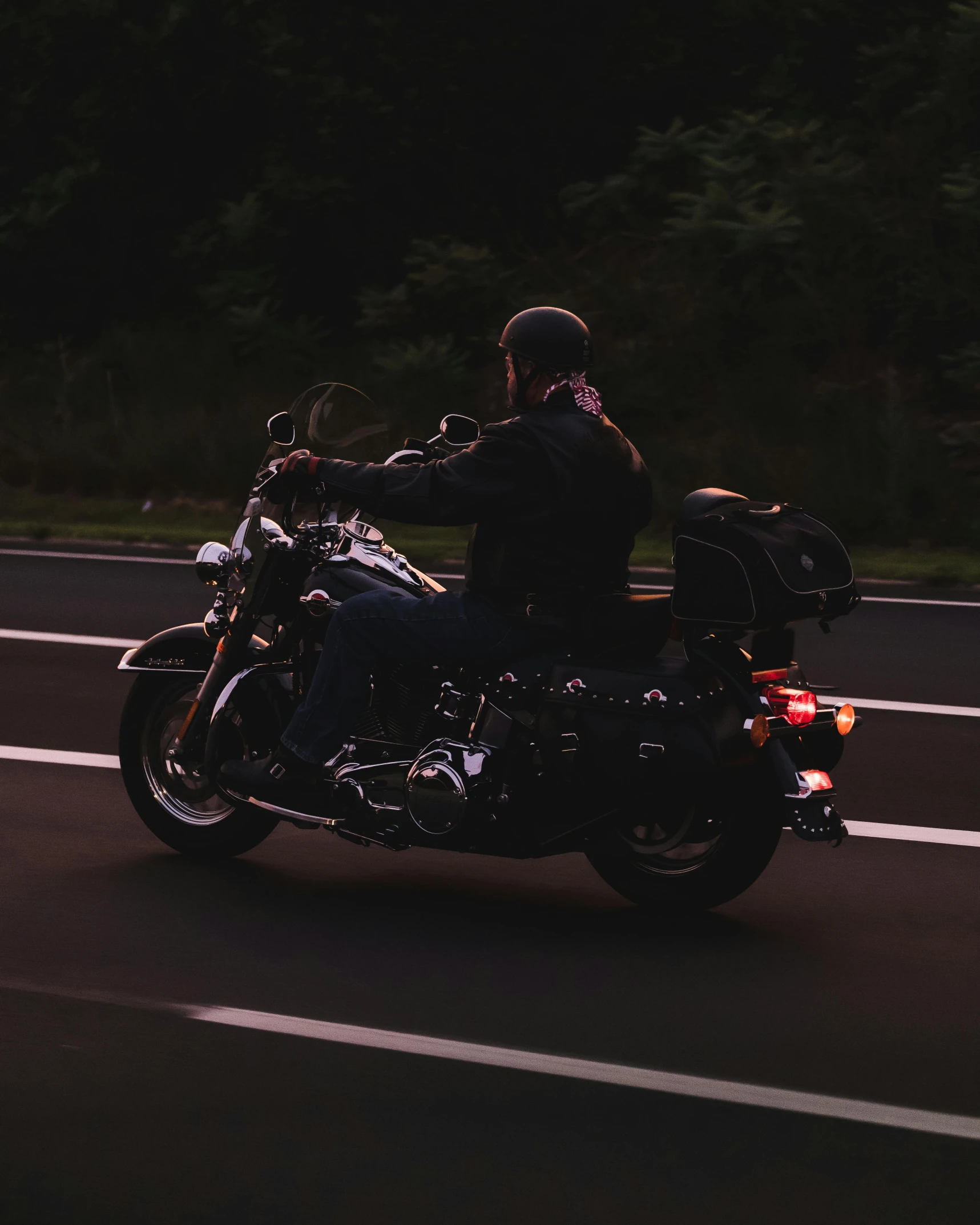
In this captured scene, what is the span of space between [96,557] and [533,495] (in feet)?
37.1

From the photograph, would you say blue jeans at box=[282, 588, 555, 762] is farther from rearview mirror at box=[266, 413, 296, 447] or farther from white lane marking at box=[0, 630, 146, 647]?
white lane marking at box=[0, 630, 146, 647]

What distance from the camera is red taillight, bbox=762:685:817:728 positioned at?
6168 mm

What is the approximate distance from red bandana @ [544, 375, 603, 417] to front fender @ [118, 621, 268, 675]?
56.3 inches

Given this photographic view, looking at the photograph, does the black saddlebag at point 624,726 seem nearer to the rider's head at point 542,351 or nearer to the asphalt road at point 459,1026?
the asphalt road at point 459,1026

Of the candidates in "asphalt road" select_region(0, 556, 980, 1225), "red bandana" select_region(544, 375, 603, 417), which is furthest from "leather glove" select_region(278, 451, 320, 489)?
"asphalt road" select_region(0, 556, 980, 1225)

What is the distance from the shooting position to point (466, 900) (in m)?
6.77

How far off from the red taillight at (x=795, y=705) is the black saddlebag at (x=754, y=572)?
0.21m

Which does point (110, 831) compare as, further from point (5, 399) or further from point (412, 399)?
point (5, 399)

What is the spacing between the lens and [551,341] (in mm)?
6332

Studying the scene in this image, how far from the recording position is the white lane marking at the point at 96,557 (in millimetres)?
16781

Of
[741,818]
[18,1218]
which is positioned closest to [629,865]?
[741,818]

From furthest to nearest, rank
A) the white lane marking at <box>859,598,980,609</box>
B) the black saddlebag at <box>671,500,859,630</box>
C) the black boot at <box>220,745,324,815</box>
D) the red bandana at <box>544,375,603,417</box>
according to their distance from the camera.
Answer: the white lane marking at <box>859,598,980,609</box>, the black boot at <box>220,745,324,815</box>, the red bandana at <box>544,375,603,417</box>, the black saddlebag at <box>671,500,859,630</box>

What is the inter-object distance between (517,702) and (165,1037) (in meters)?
1.55

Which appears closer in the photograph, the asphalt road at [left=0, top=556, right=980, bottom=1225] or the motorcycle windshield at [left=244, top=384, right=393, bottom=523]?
the asphalt road at [left=0, top=556, right=980, bottom=1225]
